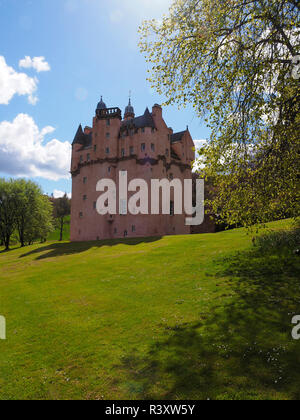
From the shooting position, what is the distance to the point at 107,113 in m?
59.4

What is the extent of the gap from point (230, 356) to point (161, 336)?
264 cm

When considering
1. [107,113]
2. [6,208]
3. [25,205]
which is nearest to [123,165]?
[107,113]

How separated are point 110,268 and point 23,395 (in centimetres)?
1546

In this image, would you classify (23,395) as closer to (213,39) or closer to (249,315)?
(249,315)

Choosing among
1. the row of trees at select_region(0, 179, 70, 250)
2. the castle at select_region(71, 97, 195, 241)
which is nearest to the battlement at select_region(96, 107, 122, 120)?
the castle at select_region(71, 97, 195, 241)

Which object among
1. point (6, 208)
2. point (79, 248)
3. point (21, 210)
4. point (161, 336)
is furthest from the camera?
point (21, 210)

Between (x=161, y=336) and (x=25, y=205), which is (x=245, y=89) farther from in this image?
(x=25, y=205)

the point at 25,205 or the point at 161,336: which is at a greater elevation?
the point at 25,205

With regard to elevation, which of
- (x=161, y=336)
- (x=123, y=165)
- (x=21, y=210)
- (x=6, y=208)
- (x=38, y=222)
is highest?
(x=123, y=165)

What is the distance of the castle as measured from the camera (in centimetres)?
5447

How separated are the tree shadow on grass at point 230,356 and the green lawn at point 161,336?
28mm

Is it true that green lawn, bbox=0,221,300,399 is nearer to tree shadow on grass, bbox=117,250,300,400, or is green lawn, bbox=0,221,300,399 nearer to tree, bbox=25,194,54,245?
tree shadow on grass, bbox=117,250,300,400

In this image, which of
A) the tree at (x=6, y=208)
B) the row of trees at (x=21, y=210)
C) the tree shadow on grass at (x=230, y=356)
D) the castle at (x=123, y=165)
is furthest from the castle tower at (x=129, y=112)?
the tree shadow on grass at (x=230, y=356)

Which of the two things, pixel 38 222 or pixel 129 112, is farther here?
pixel 38 222
